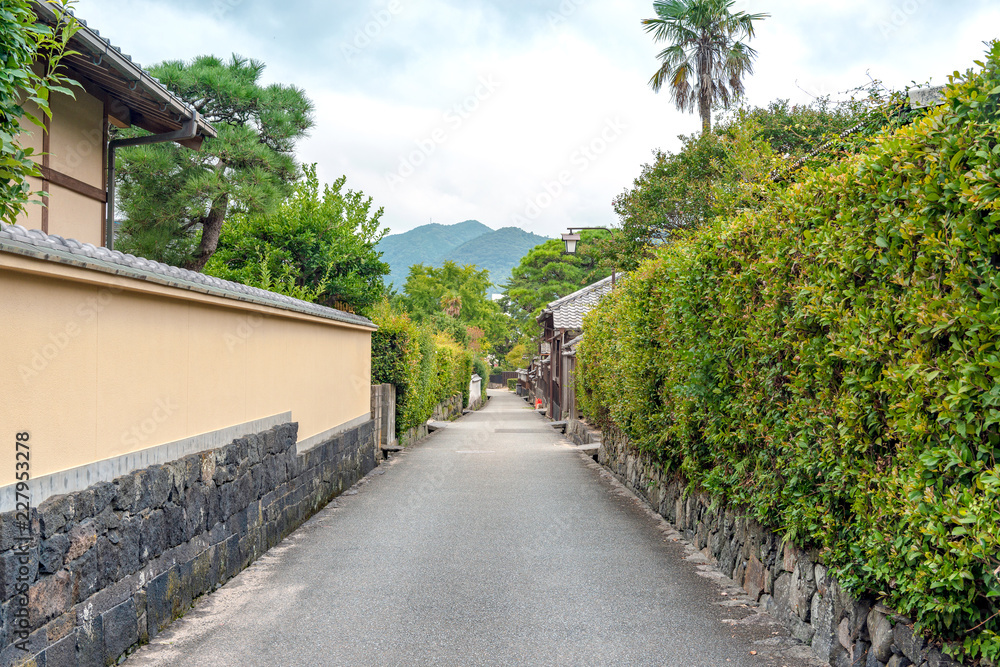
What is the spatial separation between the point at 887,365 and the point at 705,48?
2429cm

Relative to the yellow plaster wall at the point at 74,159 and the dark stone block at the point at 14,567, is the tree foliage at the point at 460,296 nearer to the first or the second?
the yellow plaster wall at the point at 74,159

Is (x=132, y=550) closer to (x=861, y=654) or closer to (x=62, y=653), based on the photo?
(x=62, y=653)

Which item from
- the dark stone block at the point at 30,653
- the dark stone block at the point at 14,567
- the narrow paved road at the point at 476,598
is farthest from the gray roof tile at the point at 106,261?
the narrow paved road at the point at 476,598

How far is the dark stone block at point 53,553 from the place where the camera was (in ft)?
10.8

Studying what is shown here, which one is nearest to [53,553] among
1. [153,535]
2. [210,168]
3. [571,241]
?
[153,535]

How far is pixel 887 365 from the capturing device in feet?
10.4

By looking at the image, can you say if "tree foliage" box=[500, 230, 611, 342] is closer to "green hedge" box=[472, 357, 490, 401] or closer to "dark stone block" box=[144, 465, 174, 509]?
"green hedge" box=[472, 357, 490, 401]

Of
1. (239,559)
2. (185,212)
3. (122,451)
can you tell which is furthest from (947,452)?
(185,212)

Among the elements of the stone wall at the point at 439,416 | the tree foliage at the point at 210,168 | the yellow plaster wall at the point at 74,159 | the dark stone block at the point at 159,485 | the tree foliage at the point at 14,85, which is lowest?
the stone wall at the point at 439,416

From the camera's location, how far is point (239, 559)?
5879 mm

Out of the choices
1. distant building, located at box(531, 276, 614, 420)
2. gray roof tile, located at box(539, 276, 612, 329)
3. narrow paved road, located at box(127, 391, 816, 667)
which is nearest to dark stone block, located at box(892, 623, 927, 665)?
narrow paved road, located at box(127, 391, 816, 667)

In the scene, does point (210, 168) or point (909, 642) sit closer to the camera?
point (909, 642)

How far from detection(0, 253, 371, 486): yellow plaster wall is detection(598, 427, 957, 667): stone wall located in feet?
14.1

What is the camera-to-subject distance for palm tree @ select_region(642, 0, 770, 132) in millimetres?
24125
